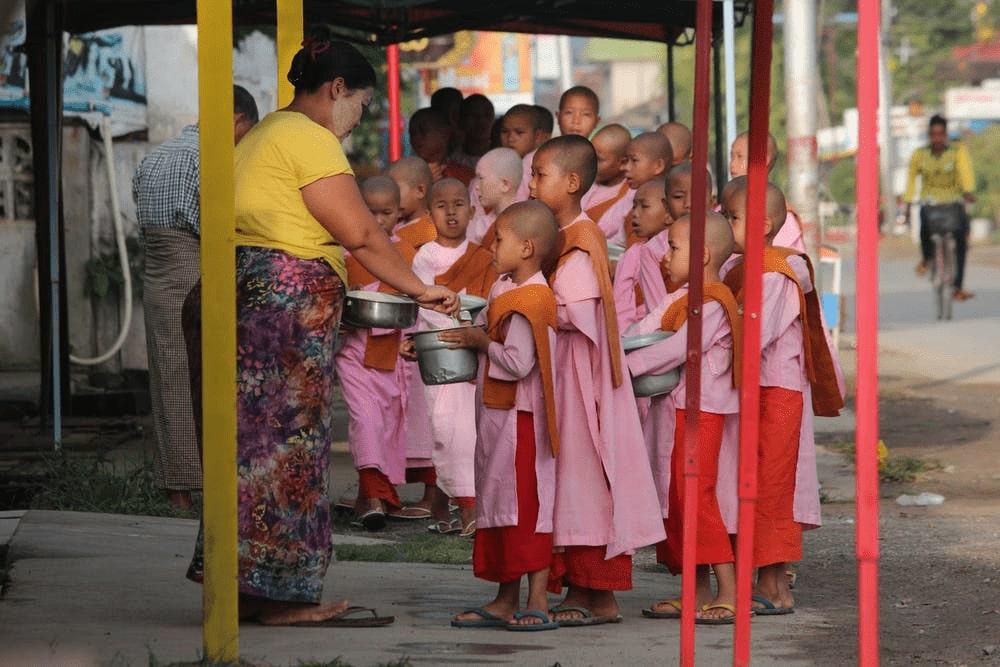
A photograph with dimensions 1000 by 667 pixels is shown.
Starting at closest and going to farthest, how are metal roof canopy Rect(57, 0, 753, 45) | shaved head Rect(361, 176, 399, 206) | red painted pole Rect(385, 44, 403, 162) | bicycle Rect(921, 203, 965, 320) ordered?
shaved head Rect(361, 176, 399, 206) → metal roof canopy Rect(57, 0, 753, 45) → red painted pole Rect(385, 44, 403, 162) → bicycle Rect(921, 203, 965, 320)

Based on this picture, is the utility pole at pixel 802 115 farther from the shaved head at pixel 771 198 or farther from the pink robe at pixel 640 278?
the shaved head at pixel 771 198

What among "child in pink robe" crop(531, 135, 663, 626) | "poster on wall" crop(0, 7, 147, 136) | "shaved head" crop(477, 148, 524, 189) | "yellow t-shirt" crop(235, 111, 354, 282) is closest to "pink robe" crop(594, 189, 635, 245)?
"shaved head" crop(477, 148, 524, 189)

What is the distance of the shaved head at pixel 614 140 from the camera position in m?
8.78

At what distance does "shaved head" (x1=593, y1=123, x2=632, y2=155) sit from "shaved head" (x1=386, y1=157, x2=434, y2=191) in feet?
2.68

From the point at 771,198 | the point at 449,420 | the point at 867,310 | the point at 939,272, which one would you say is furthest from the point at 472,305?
the point at 939,272

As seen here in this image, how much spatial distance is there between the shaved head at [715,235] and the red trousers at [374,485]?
2.64m

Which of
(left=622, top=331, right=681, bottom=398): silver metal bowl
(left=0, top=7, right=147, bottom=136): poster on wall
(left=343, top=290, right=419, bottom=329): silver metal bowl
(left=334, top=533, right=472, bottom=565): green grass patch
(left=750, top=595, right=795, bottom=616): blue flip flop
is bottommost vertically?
(left=750, top=595, right=795, bottom=616): blue flip flop

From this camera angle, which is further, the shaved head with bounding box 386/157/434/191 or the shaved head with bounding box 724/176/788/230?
the shaved head with bounding box 386/157/434/191

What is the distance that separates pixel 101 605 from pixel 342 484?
3.75 m

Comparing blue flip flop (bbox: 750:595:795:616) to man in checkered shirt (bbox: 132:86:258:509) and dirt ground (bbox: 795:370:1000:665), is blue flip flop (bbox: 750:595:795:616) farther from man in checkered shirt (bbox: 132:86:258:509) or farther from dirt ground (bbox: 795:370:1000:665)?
man in checkered shirt (bbox: 132:86:258:509)

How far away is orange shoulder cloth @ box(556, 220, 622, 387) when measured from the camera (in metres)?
6.10

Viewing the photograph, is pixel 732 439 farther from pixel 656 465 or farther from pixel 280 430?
pixel 280 430

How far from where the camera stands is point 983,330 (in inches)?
739

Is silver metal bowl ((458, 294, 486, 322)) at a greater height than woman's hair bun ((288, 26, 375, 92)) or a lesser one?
lesser
